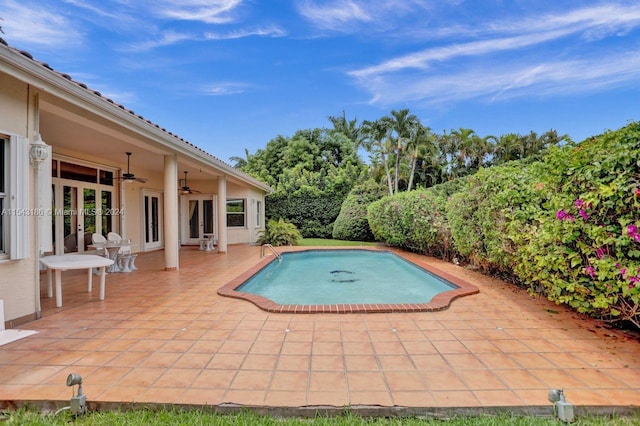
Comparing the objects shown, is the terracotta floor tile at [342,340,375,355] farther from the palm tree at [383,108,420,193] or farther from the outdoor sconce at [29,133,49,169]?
the palm tree at [383,108,420,193]

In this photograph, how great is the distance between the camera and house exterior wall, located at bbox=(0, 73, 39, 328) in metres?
4.33

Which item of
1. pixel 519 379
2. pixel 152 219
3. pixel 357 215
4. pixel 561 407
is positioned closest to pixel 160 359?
pixel 519 379

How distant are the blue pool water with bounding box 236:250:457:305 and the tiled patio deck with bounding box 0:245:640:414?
197 centimetres

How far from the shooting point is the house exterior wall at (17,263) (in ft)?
14.2

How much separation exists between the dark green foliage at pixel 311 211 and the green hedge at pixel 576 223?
15248mm

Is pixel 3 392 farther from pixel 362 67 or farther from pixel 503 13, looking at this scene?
pixel 362 67

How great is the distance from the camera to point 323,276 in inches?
399

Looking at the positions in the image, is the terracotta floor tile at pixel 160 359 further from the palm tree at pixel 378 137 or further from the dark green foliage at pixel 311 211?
the palm tree at pixel 378 137

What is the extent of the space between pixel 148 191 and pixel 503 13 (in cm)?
1554

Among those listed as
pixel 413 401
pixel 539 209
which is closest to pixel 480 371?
pixel 413 401

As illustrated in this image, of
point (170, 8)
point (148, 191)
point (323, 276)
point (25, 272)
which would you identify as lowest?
point (323, 276)

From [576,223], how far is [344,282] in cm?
601

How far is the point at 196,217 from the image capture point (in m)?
17.6

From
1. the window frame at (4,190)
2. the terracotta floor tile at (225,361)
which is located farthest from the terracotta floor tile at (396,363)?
the window frame at (4,190)
